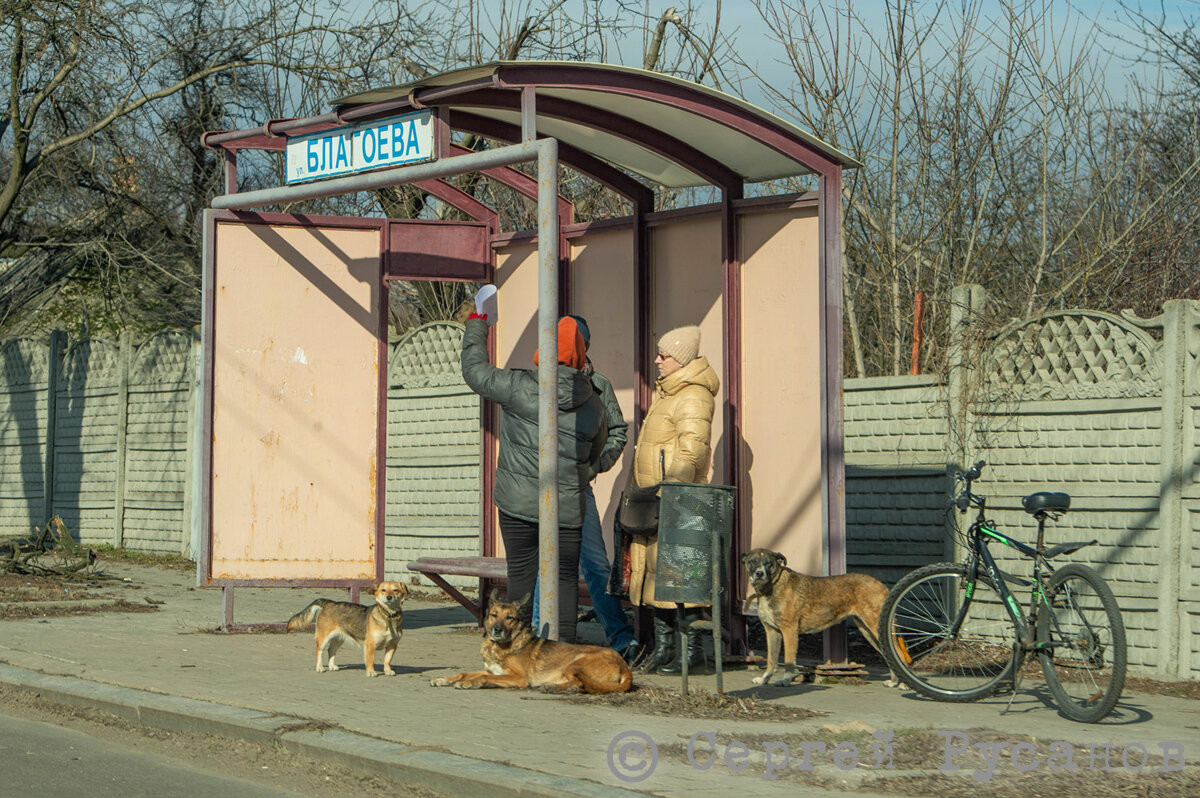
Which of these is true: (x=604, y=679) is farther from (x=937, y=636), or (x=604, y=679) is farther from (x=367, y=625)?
(x=937, y=636)

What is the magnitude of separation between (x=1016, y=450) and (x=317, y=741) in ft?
15.9

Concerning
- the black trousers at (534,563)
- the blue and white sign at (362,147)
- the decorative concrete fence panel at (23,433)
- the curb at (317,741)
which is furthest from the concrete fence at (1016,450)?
the decorative concrete fence panel at (23,433)

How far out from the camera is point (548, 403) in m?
7.52

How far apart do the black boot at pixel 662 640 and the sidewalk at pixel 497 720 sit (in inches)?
8.5

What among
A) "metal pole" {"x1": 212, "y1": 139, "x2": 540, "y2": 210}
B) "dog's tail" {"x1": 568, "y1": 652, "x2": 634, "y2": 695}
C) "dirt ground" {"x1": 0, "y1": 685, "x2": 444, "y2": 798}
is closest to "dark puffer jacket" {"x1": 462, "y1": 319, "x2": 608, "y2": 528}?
"metal pole" {"x1": 212, "y1": 139, "x2": 540, "y2": 210}

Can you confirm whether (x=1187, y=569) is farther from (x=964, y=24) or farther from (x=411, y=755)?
(x=964, y=24)

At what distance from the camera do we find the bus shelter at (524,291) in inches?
316

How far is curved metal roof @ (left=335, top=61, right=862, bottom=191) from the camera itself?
7.75 meters

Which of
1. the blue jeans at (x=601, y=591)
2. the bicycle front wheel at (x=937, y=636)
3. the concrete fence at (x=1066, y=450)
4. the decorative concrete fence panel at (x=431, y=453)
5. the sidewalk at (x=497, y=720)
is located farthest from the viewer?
the decorative concrete fence panel at (x=431, y=453)

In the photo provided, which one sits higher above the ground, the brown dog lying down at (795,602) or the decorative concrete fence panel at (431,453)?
the decorative concrete fence panel at (431,453)

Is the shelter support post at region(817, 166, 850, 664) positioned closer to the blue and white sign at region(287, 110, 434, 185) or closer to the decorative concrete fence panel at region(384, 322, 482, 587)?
the blue and white sign at region(287, 110, 434, 185)

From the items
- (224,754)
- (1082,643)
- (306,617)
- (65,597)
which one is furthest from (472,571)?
(65,597)

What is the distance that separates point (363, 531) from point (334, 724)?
397 centimetres

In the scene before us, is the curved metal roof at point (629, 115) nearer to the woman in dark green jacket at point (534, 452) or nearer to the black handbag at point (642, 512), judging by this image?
the woman in dark green jacket at point (534, 452)
